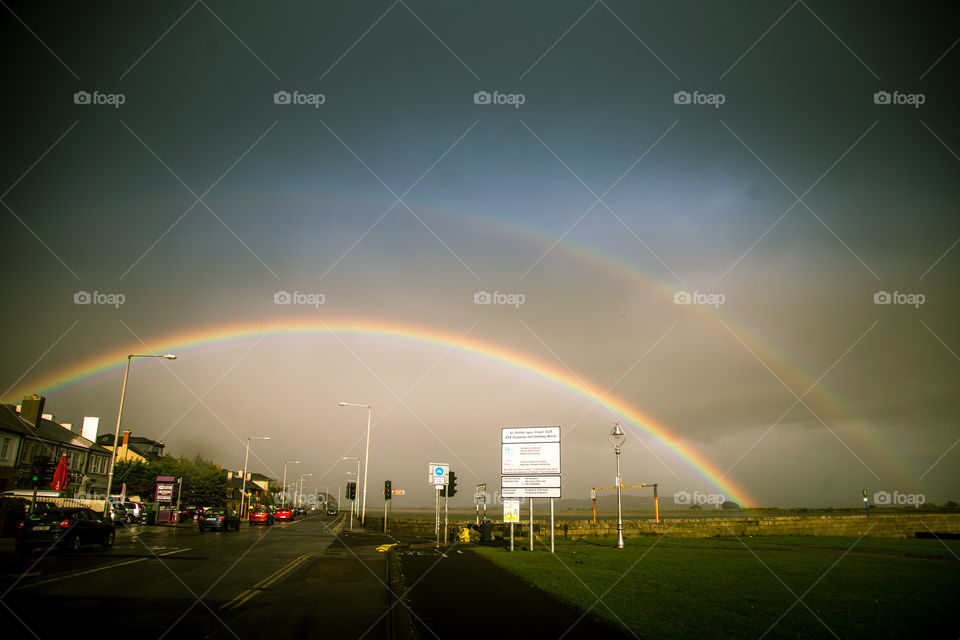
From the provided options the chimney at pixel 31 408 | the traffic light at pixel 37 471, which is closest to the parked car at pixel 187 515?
the chimney at pixel 31 408

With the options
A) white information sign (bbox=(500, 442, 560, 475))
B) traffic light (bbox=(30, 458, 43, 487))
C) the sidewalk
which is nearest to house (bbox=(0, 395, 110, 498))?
traffic light (bbox=(30, 458, 43, 487))

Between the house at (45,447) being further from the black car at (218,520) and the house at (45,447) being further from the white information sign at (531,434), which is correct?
the white information sign at (531,434)

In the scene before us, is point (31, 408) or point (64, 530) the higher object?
point (31, 408)

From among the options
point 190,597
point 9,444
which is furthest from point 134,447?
point 190,597

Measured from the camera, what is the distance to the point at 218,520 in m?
42.3

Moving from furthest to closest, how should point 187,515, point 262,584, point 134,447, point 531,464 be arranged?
point 134,447 → point 187,515 → point 531,464 → point 262,584

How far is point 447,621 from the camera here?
8.97m

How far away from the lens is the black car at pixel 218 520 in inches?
1640

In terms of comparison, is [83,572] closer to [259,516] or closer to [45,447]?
[259,516]

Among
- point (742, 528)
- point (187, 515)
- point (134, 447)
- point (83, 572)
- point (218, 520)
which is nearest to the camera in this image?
point (83, 572)

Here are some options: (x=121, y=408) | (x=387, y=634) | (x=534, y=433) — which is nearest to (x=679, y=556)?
(x=534, y=433)

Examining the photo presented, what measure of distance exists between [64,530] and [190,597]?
1256cm

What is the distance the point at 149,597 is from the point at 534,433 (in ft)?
51.9

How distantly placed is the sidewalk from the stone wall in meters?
20.1
